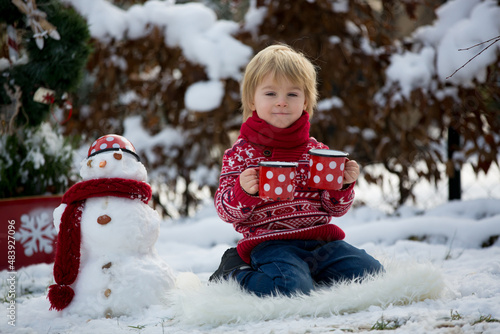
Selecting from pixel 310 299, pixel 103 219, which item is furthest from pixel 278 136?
pixel 103 219

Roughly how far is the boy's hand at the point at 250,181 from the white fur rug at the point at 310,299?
0.42 m

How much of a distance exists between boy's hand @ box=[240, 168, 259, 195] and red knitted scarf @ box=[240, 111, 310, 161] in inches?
10.3

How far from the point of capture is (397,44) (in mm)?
4527

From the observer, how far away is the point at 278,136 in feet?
7.50

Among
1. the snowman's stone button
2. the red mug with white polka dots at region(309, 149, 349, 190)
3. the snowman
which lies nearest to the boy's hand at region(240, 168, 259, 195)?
the red mug with white polka dots at region(309, 149, 349, 190)

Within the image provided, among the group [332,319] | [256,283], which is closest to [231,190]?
[256,283]

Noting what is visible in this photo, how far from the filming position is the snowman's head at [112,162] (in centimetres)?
219

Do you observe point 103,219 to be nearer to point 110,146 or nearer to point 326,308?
point 110,146

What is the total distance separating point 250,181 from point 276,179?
0.57 ft

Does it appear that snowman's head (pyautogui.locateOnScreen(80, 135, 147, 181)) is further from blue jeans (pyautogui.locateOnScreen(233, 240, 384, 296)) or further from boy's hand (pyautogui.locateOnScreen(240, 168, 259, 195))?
blue jeans (pyautogui.locateOnScreen(233, 240, 384, 296))

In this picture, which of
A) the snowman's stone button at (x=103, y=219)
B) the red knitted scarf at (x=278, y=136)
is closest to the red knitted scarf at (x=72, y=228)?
the snowman's stone button at (x=103, y=219)

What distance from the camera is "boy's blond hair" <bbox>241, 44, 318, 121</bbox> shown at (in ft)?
7.47

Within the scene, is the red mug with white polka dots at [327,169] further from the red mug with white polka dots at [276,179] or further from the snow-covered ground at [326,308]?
the snow-covered ground at [326,308]

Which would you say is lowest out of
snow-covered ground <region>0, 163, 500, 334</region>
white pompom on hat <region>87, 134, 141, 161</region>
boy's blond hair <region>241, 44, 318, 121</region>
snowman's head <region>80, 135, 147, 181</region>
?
snow-covered ground <region>0, 163, 500, 334</region>
